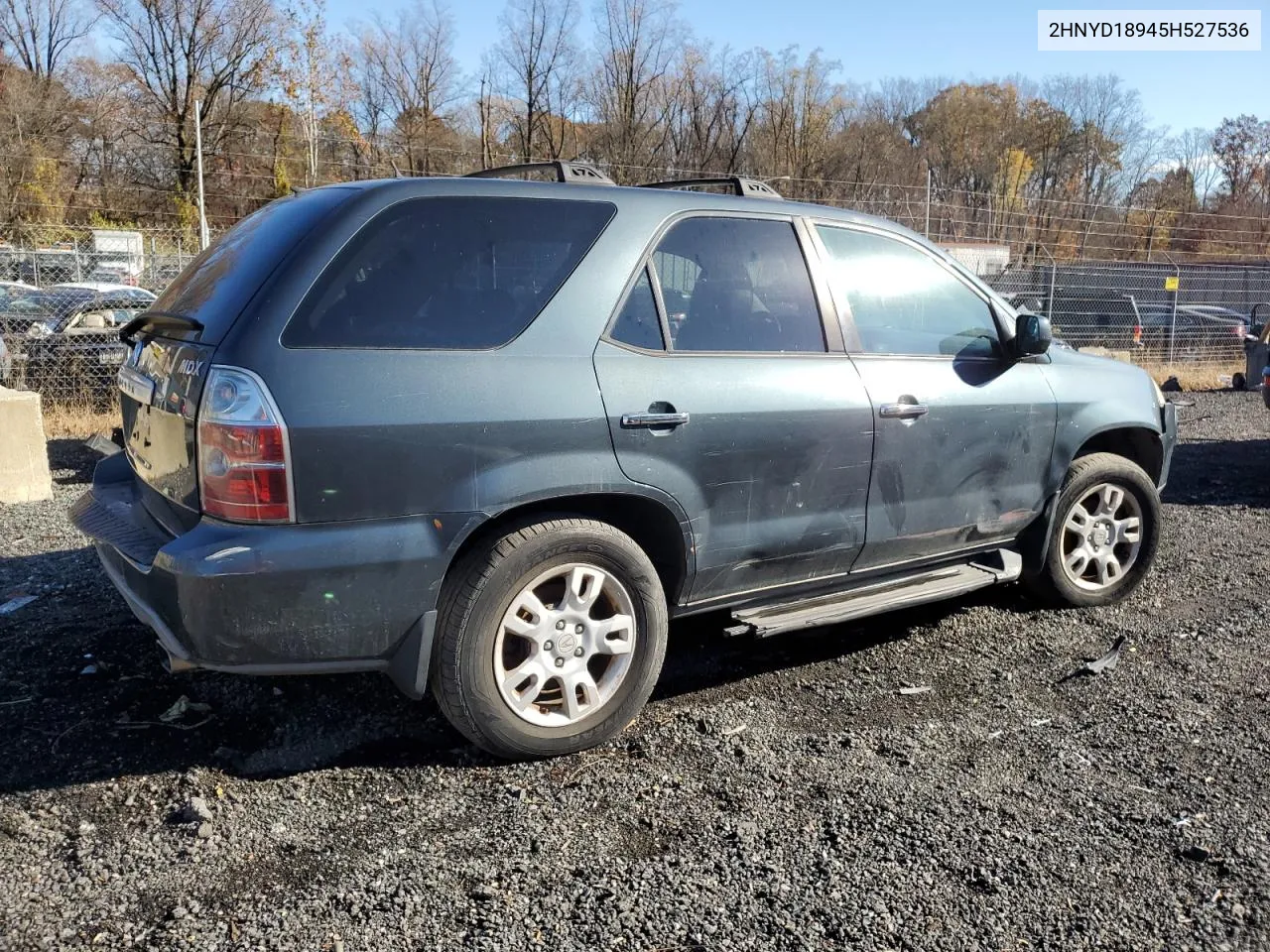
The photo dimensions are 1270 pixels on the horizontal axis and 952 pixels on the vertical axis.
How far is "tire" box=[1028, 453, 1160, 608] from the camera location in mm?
4719

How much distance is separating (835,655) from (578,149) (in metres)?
26.0

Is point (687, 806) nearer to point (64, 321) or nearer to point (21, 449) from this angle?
point (21, 449)

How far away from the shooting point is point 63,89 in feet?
128

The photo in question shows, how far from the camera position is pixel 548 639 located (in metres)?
3.26

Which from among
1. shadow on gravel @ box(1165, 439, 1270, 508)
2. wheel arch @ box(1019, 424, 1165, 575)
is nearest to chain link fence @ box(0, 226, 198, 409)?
wheel arch @ box(1019, 424, 1165, 575)

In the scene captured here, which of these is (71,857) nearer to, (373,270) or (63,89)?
(373,270)

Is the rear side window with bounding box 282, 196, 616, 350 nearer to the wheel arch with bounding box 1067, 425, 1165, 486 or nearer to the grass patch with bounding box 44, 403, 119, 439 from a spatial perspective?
the wheel arch with bounding box 1067, 425, 1165, 486

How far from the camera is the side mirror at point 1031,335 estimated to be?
4.29 m

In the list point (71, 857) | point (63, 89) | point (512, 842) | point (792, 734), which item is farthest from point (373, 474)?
point (63, 89)

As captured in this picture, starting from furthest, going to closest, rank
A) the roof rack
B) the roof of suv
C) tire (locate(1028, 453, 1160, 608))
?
1. tire (locate(1028, 453, 1160, 608))
2. the roof rack
3. the roof of suv

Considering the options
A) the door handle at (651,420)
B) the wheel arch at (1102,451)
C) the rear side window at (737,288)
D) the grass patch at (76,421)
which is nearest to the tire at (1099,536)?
the wheel arch at (1102,451)

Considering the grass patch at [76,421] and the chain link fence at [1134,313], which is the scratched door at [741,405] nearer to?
the grass patch at [76,421]

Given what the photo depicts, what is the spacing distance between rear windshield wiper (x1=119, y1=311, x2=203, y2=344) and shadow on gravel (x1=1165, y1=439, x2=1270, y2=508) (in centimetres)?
694

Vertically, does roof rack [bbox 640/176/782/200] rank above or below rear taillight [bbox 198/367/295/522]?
above
